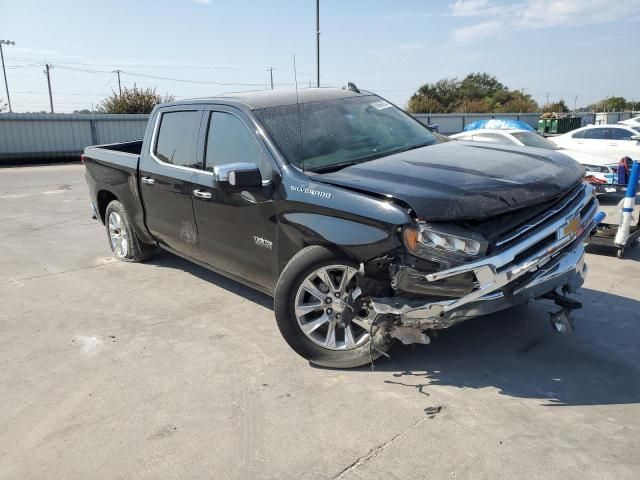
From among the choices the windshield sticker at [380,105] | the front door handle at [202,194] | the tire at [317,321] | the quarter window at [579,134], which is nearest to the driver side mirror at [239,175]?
the tire at [317,321]

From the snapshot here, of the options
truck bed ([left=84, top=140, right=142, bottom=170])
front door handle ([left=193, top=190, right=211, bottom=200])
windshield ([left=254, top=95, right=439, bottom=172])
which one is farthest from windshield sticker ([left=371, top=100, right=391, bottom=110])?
truck bed ([left=84, top=140, right=142, bottom=170])

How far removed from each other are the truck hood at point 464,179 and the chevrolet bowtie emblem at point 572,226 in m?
0.21

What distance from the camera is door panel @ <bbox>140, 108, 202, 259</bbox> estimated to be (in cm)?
482

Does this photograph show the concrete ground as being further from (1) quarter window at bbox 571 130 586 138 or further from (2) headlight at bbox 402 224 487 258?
(1) quarter window at bbox 571 130 586 138

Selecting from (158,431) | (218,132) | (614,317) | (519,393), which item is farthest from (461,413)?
(218,132)

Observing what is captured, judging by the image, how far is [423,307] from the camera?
3168 millimetres

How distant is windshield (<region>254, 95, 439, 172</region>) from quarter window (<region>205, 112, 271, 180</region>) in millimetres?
174

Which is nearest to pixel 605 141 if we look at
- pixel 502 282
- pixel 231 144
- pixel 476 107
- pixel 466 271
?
pixel 231 144

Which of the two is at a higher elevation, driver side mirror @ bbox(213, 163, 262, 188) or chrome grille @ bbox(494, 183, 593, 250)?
driver side mirror @ bbox(213, 163, 262, 188)

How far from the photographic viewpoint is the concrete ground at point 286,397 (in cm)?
274

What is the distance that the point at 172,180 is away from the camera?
4.96 m

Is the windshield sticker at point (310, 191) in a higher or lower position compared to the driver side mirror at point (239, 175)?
lower

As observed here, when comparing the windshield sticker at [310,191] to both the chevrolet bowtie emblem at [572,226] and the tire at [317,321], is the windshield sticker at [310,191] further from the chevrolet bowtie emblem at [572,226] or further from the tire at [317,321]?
the chevrolet bowtie emblem at [572,226]

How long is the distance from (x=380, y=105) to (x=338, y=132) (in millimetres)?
882
